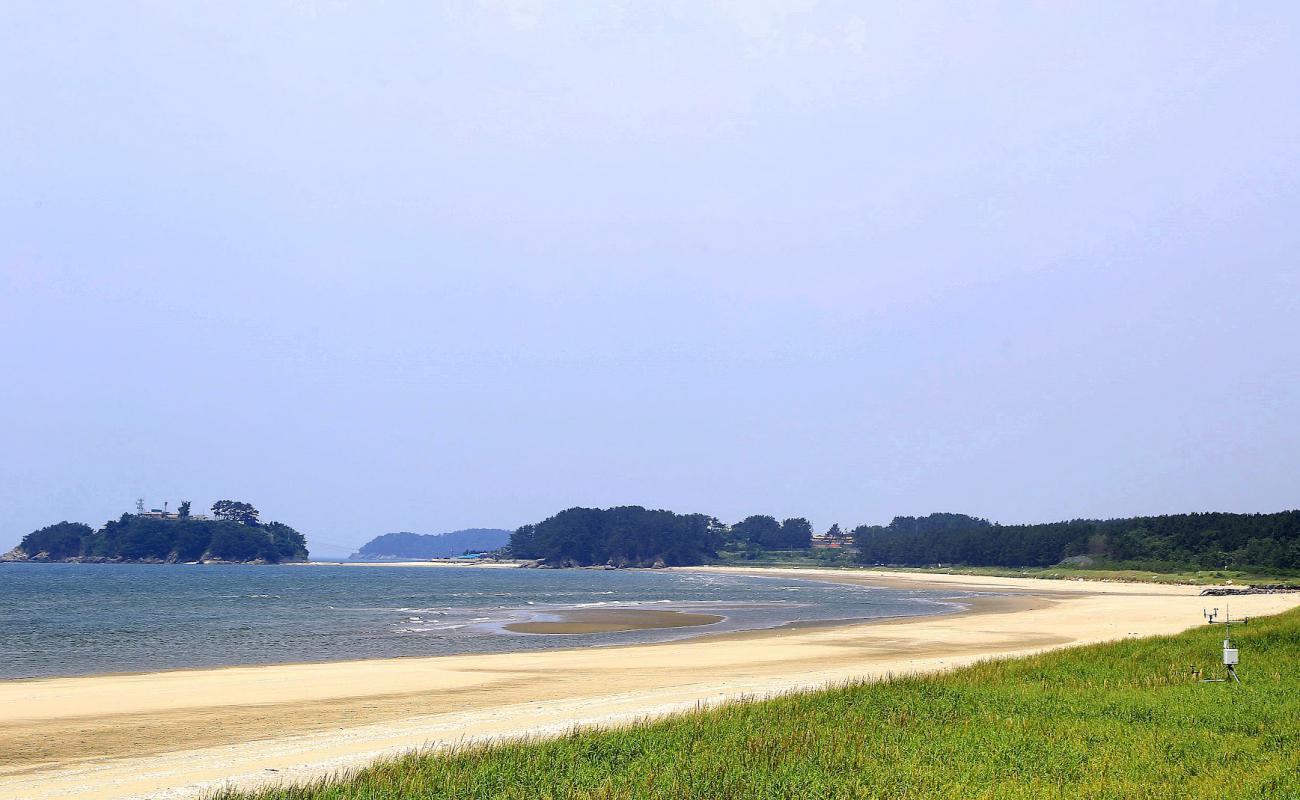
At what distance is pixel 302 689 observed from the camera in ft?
98.5

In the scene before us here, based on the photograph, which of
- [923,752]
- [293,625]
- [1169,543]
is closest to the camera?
[923,752]

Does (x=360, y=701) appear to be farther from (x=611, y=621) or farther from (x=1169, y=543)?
(x=1169, y=543)

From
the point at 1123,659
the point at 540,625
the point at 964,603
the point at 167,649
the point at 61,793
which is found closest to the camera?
the point at 61,793

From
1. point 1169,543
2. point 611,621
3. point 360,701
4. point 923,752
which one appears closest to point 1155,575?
point 1169,543

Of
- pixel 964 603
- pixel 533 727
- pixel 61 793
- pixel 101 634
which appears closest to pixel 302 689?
pixel 533 727

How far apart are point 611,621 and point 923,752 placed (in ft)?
172

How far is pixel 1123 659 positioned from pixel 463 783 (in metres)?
22.4

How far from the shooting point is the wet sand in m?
58.8

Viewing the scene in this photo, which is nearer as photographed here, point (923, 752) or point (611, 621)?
point (923, 752)

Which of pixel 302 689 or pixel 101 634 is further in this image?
pixel 101 634

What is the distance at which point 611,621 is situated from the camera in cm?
6619

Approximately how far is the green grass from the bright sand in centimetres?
369

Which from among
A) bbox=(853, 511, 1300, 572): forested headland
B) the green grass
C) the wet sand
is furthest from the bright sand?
bbox=(853, 511, 1300, 572): forested headland

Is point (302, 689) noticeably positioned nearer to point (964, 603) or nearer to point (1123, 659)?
point (1123, 659)
